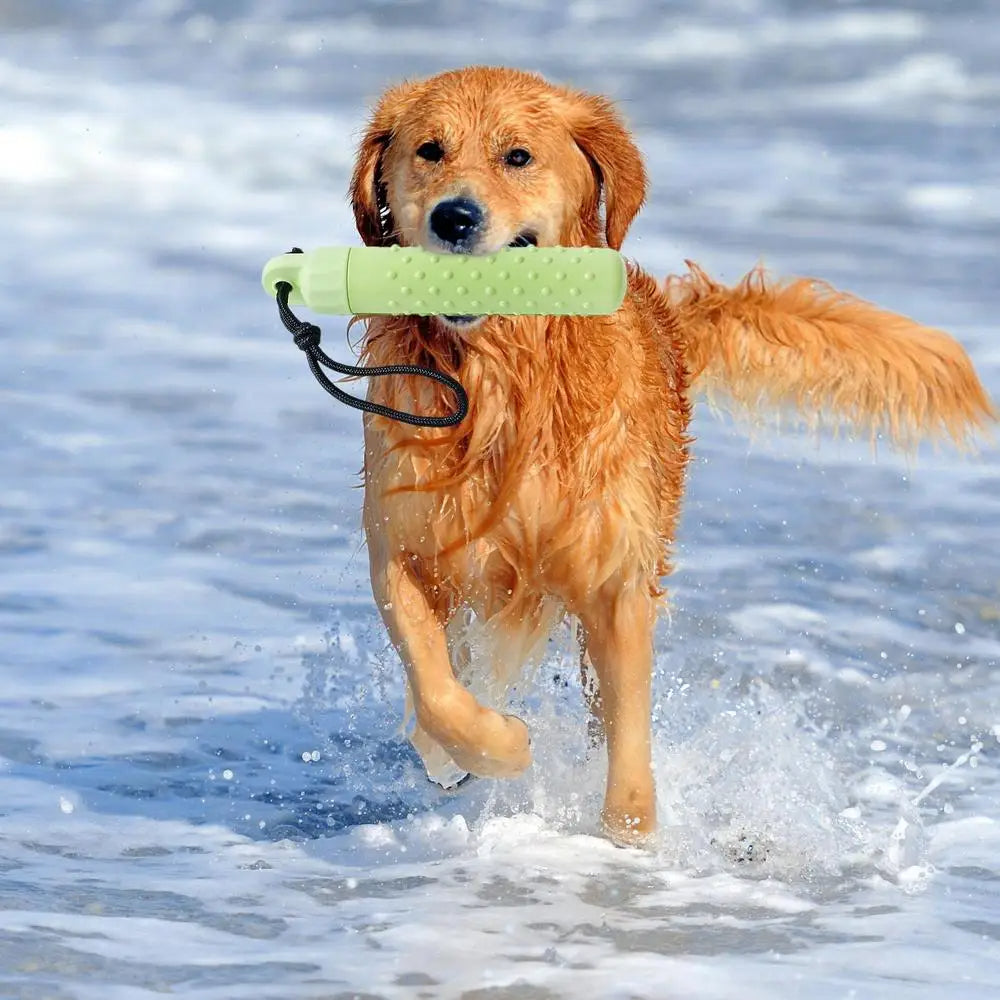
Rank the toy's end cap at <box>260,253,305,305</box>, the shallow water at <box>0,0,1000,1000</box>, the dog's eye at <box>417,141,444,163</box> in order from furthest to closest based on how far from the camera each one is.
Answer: the dog's eye at <box>417,141,444,163</box>
the toy's end cap at <box>260,253,305,305</box>
the shallow water at <box>0,0,1000,1000</box>

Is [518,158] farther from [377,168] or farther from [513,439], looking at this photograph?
[513,439]

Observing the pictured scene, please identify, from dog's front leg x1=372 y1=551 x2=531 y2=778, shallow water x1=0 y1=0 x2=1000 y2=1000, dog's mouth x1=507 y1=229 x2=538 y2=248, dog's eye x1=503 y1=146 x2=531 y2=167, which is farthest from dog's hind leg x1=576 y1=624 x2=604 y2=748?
dog's eye x1=503 y1=146 x2=531 y2=167

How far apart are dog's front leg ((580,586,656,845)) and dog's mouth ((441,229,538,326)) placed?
0.80m

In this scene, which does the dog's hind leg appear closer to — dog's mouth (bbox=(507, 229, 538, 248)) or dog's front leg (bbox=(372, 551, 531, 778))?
dog's front leg (bbox=(372, 551, 531, 778))

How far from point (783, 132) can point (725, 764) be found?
8.30 m

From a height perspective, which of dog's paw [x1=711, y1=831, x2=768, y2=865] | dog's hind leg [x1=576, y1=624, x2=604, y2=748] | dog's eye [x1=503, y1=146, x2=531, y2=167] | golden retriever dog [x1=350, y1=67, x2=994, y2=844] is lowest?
dog's paw [x1=711, y1=831, x2=768, y2=865]

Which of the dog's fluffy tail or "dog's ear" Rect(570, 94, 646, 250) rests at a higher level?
"dog's ear" Rect(570, 94, 646, 250)

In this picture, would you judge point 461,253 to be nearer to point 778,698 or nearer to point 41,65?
point 778,698

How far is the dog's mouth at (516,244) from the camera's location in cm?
375

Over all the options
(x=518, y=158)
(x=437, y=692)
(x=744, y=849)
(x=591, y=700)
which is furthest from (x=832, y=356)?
(x=437, y=692)

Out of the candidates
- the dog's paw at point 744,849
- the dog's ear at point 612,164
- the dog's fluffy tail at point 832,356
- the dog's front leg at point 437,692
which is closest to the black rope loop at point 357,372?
the dog's front leg at point 437,692

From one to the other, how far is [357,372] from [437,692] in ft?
2.61

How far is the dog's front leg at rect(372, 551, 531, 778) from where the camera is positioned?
3.92 metres

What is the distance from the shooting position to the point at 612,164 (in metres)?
4.03
